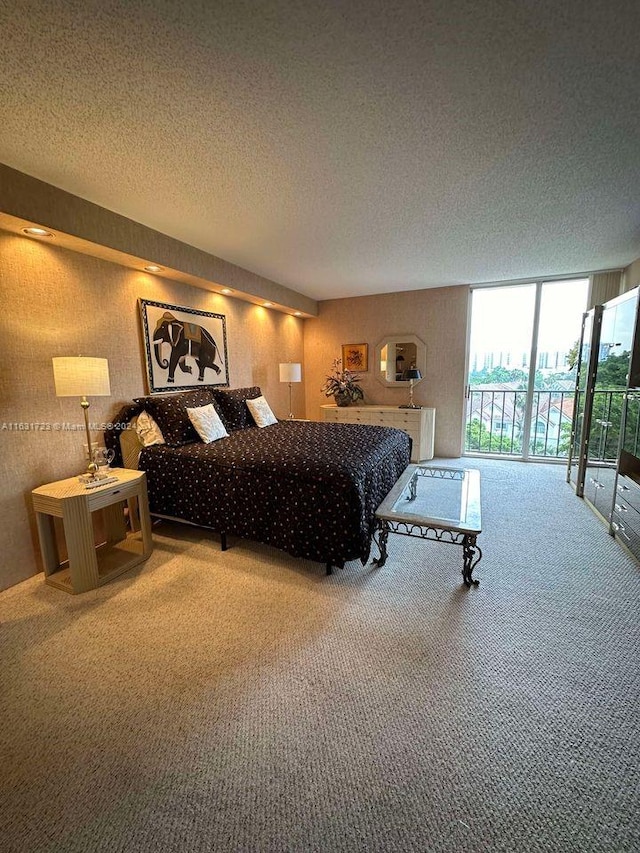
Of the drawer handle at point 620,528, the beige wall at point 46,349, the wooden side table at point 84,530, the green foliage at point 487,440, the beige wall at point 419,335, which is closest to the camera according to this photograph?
the wooden side table at point 84,530

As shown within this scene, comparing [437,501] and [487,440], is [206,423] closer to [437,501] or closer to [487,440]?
[437,501]

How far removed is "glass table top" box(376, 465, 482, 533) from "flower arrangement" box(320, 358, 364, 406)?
6.27 ft

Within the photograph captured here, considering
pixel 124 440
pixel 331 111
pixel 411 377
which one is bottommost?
pixel 124 440

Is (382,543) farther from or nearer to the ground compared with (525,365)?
nearer to the ground

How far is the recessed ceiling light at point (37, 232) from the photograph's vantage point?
2143mm

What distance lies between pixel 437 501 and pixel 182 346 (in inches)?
117

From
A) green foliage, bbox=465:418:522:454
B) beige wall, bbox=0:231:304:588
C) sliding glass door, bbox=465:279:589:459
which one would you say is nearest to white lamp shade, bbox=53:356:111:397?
beige wall, bbox=0:231:304:588

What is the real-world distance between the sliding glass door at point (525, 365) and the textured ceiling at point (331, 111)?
175cm

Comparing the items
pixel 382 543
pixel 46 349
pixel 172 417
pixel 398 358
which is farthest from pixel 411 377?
pixel 46 349

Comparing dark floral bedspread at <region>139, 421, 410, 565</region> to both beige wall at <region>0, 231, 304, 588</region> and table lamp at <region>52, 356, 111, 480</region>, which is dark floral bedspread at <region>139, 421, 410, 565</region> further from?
table lamp at <region>52, 356, 111, 480</region>

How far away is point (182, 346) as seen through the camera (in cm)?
342

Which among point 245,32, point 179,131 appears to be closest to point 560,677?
point 245,32

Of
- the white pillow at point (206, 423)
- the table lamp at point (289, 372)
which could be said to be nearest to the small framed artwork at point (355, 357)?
the table lamp at point (289, 372)

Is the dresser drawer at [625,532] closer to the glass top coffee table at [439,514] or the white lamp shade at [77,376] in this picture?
A: the glass top coffee table at [439,514]
